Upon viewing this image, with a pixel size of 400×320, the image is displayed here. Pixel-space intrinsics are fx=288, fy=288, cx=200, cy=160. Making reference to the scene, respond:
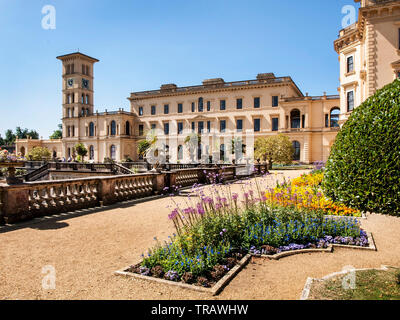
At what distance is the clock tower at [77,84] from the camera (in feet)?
214

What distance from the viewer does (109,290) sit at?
11.9 ft

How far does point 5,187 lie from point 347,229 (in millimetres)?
7830

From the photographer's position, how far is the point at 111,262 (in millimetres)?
4652

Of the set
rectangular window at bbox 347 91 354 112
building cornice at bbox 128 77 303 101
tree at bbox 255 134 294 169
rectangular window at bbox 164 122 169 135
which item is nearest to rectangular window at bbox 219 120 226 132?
building cornice at bbox 128 77 303 101

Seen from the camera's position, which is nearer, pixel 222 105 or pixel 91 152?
pixel 222 105

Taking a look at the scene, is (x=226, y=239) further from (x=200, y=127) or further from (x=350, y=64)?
(x=200, y=127)

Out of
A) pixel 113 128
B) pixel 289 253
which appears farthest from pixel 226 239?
pixel 113 128

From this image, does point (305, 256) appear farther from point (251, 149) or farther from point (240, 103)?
point (240, 103)

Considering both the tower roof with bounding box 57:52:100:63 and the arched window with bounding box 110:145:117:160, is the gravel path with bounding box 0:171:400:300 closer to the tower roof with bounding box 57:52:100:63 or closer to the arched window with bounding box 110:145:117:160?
the arched window with bounding box 110:145:117:160

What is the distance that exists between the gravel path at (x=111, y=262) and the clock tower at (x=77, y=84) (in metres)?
65.2

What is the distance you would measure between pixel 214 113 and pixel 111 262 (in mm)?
51609

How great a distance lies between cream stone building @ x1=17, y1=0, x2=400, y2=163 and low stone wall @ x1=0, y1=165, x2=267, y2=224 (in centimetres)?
2366

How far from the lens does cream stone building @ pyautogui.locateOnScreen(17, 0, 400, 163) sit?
30.9 m
